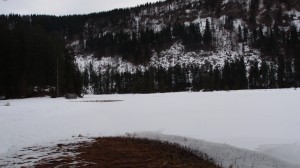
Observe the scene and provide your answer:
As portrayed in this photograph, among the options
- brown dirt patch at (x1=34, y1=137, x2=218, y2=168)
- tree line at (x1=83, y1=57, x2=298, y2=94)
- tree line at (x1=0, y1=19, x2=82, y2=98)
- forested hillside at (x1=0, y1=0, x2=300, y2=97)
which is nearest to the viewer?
brown dirt patch at (x1=34, y1=137, x2=218, y2=168)

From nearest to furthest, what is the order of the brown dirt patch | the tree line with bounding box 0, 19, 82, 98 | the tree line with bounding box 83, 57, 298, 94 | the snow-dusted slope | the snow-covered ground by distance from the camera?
1. the brown dirt patch
2. the snow-covered ground
3. the tree line with bounding box 0, 19, 82, 98
4. the tree line with bounding box 83, 57, 298, 94
5. the snow-dusted slope

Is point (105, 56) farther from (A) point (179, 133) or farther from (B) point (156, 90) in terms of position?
(A) point (179, 133)

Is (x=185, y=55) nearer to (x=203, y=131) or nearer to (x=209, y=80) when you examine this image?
(x=209, y=80)

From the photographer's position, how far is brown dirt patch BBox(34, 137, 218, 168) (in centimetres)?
768

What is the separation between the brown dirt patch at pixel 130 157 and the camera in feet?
25.2

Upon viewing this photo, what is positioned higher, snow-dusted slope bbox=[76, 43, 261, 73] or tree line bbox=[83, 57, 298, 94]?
snow-dusted slope bbox=[76, 43, 261, 73]

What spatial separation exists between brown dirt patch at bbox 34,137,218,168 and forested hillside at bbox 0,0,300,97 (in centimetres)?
4530

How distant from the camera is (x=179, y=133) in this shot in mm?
14195

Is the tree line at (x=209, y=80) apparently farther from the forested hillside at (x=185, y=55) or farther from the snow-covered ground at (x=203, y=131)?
the snow-covered ground at (x=203, y=131)

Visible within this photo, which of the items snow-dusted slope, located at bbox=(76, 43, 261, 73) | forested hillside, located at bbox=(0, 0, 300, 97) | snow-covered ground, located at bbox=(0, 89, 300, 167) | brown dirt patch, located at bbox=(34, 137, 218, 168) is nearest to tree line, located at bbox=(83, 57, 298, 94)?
forested hillside, located at bbox=(0, 0, 300, 97)

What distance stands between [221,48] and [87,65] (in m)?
70.1

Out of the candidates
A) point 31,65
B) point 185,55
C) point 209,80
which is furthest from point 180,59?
point 31,65

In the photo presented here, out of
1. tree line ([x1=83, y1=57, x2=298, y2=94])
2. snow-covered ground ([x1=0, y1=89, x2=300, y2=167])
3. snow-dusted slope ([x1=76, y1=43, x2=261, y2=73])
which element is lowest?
snow-covered ground ([x1=0, y1=89, x2=300, y2=167])

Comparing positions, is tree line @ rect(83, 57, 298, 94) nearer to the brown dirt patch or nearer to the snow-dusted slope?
the snow-dusted slope
